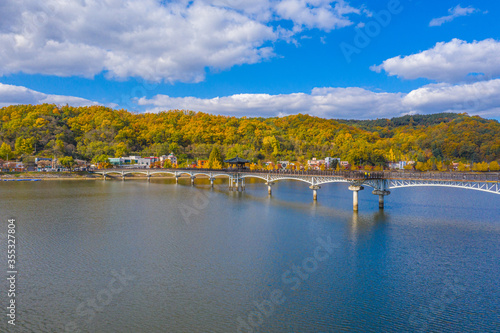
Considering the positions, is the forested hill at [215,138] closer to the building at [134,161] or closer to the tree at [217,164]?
the building at [134,161]

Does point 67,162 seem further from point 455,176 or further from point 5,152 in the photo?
point 455,176

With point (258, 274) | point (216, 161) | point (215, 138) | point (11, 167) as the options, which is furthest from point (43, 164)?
A: point (258, 274)

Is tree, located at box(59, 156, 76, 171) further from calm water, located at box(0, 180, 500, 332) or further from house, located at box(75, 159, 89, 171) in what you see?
calm water, located at box(0, 180, 500, 332)

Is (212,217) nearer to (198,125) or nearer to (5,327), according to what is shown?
(5,327)

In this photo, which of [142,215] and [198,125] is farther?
[198,125]

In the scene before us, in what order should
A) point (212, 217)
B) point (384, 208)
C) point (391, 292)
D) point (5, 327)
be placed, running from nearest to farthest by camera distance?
point (5, 327)
point (391, 292)
point (212, 217)
point (384, 208)

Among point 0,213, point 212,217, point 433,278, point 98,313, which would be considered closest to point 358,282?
point 433,278

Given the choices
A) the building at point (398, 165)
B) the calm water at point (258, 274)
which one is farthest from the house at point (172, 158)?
the calm water at point (258, 274)
